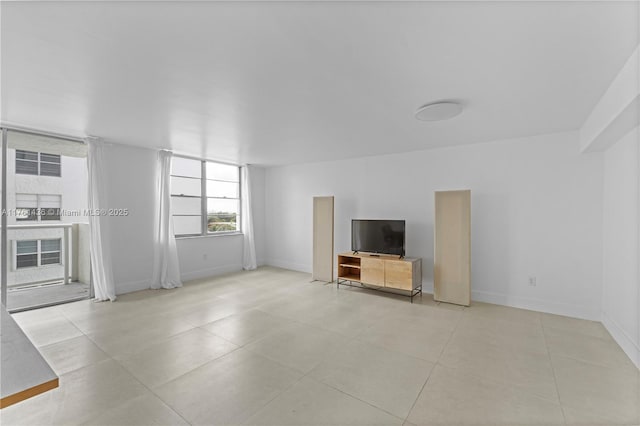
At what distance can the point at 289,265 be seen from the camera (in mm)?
6668

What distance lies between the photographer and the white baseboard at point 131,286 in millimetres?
4664

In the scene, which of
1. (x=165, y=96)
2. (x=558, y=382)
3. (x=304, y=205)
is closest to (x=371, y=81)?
(x=165, y=96)

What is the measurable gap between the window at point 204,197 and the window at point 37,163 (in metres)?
1.68

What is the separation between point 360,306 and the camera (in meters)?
4.14

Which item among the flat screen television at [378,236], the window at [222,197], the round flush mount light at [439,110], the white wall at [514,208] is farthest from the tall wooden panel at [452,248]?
the window at [222,197]

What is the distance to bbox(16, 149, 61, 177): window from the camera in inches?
159

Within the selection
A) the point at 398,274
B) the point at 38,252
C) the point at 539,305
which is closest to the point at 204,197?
the point at 38,252

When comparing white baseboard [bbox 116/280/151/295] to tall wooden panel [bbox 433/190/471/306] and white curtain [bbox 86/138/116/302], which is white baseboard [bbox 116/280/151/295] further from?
tall wooden panel [bbox 433/190/471/306]

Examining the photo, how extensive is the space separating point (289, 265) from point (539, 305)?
4.65 meters

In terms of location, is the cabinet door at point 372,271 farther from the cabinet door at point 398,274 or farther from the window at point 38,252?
the window at point 38,252

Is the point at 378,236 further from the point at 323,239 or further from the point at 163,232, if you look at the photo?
the point at 163,232

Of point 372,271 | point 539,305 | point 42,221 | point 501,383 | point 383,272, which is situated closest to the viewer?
point 501,383

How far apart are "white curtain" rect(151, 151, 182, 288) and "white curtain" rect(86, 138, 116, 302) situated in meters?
0.76

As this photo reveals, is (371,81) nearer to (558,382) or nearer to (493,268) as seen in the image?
(558,382)
